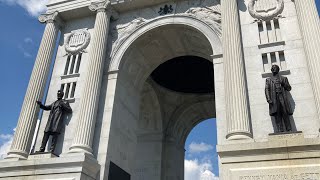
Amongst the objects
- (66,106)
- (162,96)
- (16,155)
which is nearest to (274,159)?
(66,106)

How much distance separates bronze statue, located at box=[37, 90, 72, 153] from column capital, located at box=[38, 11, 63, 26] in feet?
20.3

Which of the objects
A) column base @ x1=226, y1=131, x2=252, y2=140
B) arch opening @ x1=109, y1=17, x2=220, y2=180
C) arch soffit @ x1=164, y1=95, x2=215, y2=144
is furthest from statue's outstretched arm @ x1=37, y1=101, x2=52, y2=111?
arch soffit @ x1=164, y1=95, x2=215, y2=144

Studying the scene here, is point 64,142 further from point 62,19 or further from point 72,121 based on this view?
point 62,19

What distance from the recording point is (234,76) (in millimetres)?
16797

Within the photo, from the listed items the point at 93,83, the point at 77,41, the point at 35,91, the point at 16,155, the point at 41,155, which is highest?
the point at 77,41

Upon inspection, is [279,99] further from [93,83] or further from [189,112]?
[189,112]

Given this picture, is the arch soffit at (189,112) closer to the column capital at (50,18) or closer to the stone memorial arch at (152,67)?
the stone memorial arch at (152,67)

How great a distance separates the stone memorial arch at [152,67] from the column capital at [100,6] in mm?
92

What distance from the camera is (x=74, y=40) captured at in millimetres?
23125

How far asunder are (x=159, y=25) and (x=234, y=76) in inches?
281

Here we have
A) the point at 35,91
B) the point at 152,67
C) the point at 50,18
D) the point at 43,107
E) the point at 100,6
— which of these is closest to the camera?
the point at 43,107

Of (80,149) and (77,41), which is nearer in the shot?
(80,149)

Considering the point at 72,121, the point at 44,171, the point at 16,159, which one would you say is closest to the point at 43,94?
the point at 72,121

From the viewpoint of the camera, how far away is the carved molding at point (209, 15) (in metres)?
20.5
